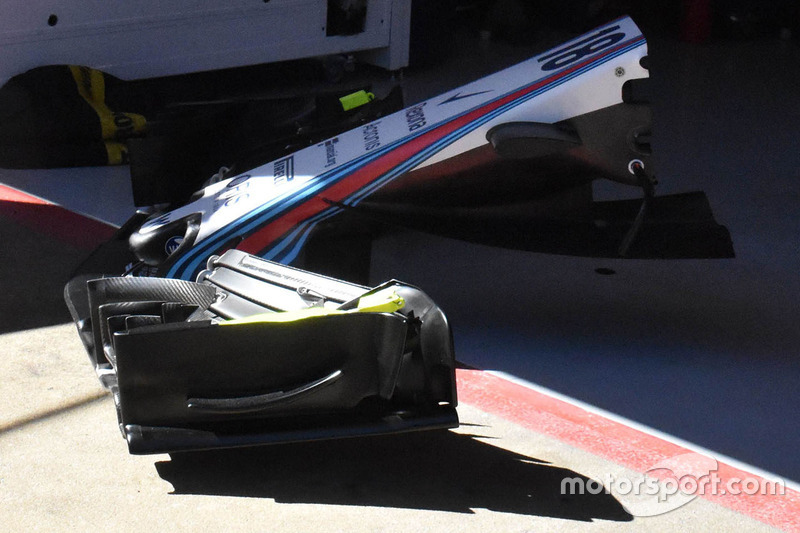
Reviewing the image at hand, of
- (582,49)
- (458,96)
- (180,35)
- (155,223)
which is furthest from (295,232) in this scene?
(180,35)

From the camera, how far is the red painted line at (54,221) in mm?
4488

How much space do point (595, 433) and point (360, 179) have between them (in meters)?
1.27

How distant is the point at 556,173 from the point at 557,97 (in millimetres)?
274

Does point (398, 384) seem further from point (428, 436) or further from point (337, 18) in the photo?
point (337, 18)

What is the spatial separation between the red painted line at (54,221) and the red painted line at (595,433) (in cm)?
215

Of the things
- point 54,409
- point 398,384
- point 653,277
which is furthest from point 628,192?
point 54,409

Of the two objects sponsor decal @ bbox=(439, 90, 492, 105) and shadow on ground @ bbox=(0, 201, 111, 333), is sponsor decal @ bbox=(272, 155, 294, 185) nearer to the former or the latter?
sponsor decal @ bbox=(439, 90, 492, 105)

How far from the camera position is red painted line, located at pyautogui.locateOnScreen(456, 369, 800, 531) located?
8.20 ft

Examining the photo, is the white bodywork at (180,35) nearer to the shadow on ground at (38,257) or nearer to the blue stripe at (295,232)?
the shadow on ground at (38,257)

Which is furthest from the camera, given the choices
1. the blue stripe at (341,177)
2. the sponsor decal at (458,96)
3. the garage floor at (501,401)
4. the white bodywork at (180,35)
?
the white bodywork at (180,35)

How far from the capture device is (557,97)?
3.36 m

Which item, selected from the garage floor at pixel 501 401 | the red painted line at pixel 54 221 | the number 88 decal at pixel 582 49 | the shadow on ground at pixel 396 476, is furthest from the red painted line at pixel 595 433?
the red painted line at pixel 54 221

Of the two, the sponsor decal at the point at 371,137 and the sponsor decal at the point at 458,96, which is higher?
the sponsor decal at the point at 458,96

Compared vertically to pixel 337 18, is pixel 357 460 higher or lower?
lower
